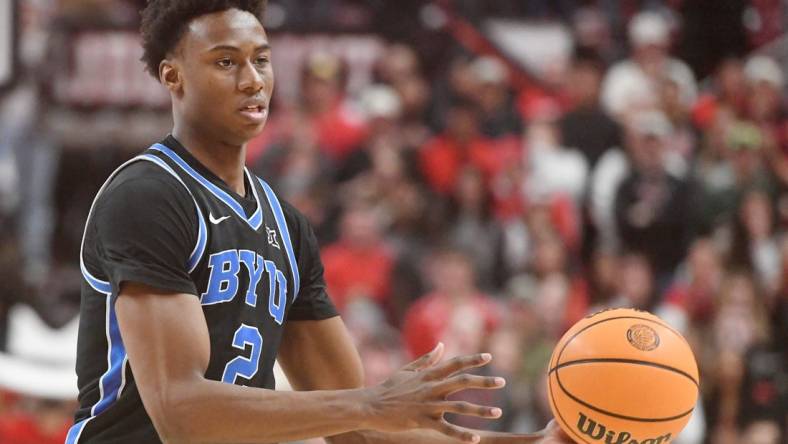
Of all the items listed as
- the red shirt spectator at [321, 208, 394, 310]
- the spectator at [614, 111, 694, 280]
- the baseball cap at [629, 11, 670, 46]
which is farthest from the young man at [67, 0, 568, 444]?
the baseball cap at [629, 11, 670, 46]

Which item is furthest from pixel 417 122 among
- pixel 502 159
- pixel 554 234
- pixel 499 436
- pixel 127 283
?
pixel 127 283

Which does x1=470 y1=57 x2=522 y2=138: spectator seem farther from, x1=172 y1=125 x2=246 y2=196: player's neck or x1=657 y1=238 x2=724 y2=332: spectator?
x1=172 y1=125 x2=246 y2=196: player's neck

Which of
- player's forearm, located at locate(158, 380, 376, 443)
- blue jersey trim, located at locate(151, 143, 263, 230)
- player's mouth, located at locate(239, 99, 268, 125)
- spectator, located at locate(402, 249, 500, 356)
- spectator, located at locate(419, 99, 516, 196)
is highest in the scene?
player's mouth, located at locate(239, 99, 268, 125)

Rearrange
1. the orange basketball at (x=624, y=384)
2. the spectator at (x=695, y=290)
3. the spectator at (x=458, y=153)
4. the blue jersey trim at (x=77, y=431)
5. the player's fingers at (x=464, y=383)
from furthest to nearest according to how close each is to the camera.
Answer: the spectator at (x=458, y=153)
the spectator at (x=695, y=290)
the orange basketball at (x=624, y=384)
the blue jersey trim at (x=77, y=431)
the player's fingers at (x=464, y=383)

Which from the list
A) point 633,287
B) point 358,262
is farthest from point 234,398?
point 633,287

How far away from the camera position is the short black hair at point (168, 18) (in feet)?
12.7

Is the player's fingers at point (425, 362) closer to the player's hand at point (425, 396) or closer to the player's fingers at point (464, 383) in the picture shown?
the player's hand at point (425, 396)

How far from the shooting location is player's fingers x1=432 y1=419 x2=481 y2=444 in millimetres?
3377

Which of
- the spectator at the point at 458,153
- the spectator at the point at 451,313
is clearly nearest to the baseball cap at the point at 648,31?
the spectator at the point at 458,153

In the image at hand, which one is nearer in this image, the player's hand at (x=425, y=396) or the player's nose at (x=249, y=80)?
the player's hand at (x=425, y=396)

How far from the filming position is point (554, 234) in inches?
415

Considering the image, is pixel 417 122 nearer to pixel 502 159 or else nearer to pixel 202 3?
pixel 502 159

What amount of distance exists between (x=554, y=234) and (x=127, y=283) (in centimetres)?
740

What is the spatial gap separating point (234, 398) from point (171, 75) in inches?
44.7
